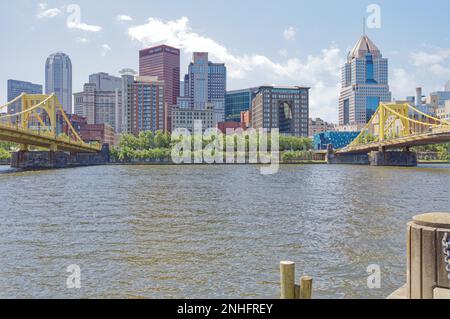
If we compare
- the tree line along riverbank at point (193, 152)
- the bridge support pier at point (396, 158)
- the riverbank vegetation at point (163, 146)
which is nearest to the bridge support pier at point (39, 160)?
the riverbank vegetation at point (163, 146)

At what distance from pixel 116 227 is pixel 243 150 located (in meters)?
128

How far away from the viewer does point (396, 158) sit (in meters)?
112

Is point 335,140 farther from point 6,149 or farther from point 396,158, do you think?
point 6,149

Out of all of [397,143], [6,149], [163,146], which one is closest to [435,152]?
[397,143]


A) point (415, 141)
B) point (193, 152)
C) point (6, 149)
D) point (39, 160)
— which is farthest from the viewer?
point (6, 149)

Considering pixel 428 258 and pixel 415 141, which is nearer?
pixel 428 258

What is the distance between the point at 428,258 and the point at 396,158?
111 meters

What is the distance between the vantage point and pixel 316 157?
161875 millimetres

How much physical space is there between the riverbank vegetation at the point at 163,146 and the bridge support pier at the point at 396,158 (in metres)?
42.5

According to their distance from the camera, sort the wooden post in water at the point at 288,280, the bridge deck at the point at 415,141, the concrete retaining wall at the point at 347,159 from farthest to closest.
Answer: the concrete retaining wall at the point at 347,159
the bridge deck at the point at 415,141
the wooden post in water at the point at 288,280

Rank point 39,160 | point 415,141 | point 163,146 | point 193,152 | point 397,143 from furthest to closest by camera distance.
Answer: point 163,146, point 193,152, point 397,143, point 39,160, point 415,141

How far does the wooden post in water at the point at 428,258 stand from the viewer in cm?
729

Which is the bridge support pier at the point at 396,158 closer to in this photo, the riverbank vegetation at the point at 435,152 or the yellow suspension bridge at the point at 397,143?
the yellow suspension bridge at the point at 397,143
